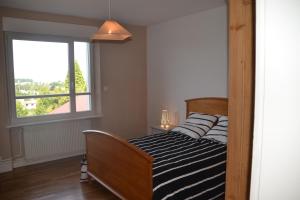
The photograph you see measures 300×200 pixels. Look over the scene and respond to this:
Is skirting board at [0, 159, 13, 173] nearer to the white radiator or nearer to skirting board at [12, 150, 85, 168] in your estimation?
skirting board at [12, 150, 85, 168]

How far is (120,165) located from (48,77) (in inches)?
93.9

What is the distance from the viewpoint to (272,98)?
2.41 ft

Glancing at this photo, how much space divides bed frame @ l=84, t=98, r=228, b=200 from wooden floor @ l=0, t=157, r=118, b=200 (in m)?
0.19

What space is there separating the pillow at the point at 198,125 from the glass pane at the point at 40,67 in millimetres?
2253

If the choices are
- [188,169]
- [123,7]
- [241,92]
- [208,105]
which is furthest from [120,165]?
[123,7]

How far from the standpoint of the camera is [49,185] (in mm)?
3225

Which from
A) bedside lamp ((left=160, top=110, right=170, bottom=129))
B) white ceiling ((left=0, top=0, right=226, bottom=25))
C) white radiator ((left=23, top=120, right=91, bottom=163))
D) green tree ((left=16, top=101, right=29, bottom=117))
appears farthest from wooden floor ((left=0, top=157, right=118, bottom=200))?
white ceiling ((left=0, top=0, right=226, bottom=25))

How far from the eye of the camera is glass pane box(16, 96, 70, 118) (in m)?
3.92

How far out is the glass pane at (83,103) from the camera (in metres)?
4.46

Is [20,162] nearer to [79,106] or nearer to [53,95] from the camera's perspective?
[53,95]

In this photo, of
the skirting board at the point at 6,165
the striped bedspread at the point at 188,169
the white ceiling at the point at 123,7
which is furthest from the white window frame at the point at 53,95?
the striped bedspread at the point at 188,169

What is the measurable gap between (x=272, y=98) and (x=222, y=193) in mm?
2123

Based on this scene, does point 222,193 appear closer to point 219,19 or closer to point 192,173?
point 192,173

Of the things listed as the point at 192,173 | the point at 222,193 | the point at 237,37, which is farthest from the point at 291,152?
the point at 222,193
